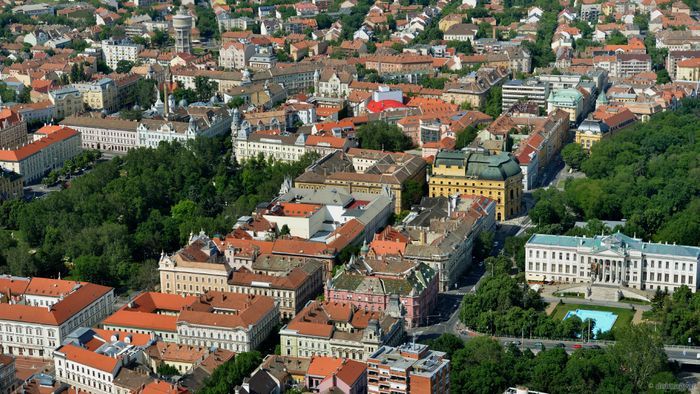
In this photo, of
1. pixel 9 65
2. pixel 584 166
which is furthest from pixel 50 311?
pixel 9 65

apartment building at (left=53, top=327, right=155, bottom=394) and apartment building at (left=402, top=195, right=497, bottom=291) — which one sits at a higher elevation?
apartment building at (left=402, top=195, right=497, bottom=291)

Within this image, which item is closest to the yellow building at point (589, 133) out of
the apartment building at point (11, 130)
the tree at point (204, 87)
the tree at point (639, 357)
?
the tree at point (204, 87)

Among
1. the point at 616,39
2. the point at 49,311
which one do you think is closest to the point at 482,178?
the point at 49,311

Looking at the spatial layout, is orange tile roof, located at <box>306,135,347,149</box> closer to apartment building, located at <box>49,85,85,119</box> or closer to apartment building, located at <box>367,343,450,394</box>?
apartment building, located at <box>49,85,85,119</box>

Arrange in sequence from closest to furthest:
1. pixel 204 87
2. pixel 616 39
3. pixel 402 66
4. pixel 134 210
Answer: pixel 134 210 → pixel 204 87 → pixel 402 66 → pixel 616 39

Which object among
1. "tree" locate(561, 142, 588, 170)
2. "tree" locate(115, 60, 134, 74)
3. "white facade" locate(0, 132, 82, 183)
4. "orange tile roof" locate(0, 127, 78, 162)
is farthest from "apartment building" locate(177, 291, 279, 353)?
"tree" locate(115, 60, 134, 74)

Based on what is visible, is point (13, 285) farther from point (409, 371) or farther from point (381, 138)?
point (381, 138)

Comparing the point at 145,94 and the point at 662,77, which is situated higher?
the point at 145,94
